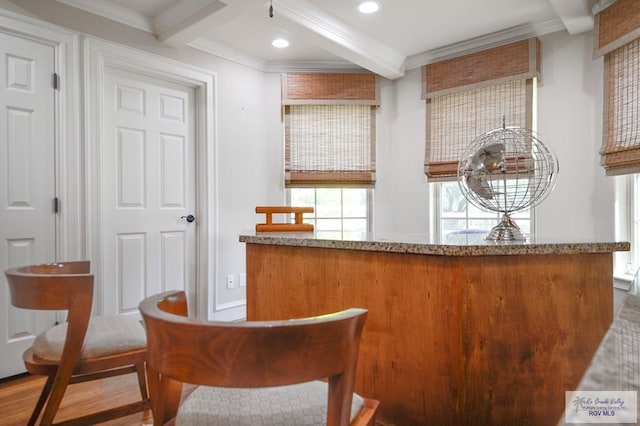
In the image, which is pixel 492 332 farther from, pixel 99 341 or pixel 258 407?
pixel 99 341

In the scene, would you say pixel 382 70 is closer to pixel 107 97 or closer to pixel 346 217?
pixel 346 217

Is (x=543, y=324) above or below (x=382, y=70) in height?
below

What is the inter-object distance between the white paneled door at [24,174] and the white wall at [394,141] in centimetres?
32

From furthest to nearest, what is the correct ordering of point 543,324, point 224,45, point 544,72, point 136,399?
point 224,45, point 544,72, point 136,399, point 543,324

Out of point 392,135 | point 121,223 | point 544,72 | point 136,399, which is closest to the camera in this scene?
point 136,399

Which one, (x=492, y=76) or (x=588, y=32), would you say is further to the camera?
(x=492, y=76)

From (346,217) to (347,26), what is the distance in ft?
5.75

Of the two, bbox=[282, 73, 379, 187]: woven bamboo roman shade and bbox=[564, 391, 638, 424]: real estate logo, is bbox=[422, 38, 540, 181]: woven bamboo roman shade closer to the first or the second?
bbox=[282, 73, 379, 187]: woven bamboo roman shade

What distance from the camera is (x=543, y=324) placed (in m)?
1.32

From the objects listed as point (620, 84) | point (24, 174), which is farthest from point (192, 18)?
point (620, 84)

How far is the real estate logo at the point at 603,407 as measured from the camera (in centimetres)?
29

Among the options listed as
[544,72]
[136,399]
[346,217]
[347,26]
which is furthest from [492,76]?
[136,399]

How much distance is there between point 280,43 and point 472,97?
170cm

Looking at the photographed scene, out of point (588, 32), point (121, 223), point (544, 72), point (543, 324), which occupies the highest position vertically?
point (588, 32)
